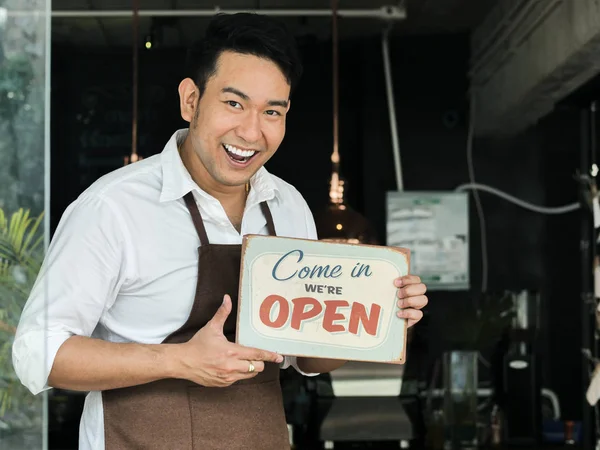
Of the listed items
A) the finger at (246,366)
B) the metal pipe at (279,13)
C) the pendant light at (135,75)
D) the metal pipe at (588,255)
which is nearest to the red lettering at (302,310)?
the finger at (246,366)

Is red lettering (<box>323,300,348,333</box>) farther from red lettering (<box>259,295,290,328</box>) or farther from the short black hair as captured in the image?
the short black hair

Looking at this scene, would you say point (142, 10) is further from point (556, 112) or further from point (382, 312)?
point (382, 312)

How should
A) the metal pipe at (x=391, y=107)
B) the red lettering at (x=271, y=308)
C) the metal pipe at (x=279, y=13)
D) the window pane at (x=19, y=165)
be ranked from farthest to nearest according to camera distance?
the metal pipe at (x=391, y=107) < the metal pipe at (x=279, y=13) < the red lettering at (x=271, y=308) < the window pane at (x=19, y=165)

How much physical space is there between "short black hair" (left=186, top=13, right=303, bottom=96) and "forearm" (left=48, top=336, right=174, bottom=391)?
0.52 meters

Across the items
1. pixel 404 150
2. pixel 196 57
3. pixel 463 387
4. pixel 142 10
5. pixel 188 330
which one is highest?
pixel 142 10

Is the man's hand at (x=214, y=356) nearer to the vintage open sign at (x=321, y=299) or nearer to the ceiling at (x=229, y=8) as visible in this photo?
the vintage open sign at (x=321, y=299)

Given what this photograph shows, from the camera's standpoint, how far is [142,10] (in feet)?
17.6

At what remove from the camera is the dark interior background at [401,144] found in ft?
19.8

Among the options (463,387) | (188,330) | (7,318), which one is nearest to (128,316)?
(188,330)

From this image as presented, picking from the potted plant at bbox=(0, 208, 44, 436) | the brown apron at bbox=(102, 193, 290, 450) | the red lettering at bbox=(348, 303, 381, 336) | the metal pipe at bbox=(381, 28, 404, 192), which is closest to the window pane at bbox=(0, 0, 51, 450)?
the potted plant at bbox=(0, 208, 44, 436)

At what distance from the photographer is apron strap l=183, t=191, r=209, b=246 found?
71.2 inches

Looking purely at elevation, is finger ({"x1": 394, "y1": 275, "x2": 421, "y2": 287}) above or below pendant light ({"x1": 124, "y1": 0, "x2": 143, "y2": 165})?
below

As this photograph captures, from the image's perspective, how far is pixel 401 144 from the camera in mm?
6102

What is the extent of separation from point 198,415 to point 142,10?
398 centimetres
